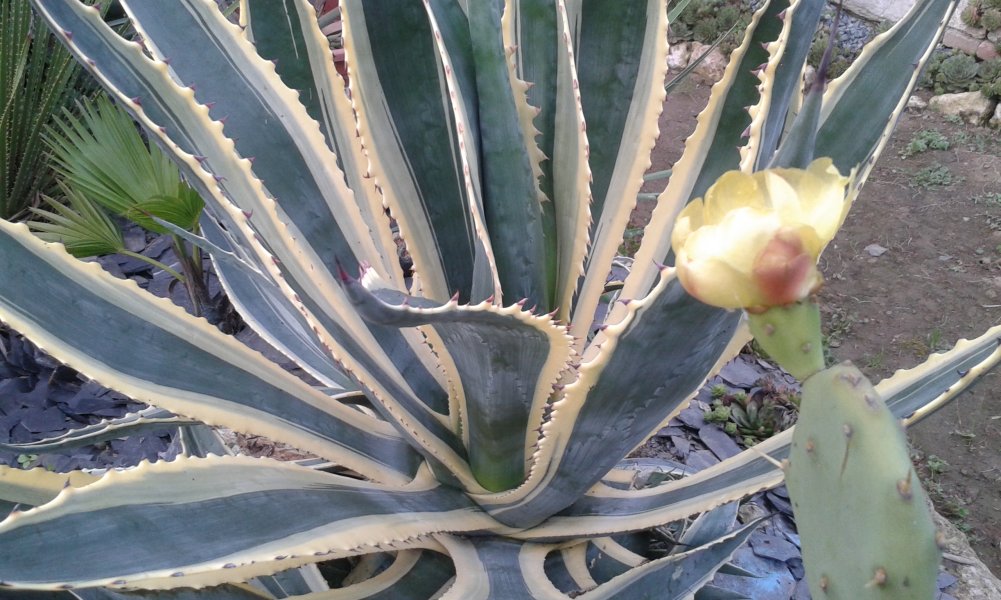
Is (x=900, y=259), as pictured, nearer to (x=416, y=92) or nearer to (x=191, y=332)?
(x=416, y=92)

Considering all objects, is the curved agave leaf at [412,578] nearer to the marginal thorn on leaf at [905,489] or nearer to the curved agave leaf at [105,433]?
the curved agave leaf at [105,433]

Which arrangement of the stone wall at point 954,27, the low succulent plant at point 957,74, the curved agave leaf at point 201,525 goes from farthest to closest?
1. the stone wall at point 954,27
2. the low succulent plant at point 957,74
3. the curved agave leaf at point 201,525

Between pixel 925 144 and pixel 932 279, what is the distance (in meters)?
1.07

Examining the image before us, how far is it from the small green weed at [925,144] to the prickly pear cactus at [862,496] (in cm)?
383

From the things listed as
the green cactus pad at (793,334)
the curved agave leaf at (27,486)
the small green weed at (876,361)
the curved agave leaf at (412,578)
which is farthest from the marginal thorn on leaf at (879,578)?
the small green weed at (876,361)

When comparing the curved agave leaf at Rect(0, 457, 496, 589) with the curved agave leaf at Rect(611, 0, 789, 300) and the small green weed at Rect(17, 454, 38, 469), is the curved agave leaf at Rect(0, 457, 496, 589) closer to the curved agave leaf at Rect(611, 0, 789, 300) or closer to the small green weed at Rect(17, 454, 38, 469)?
the curved agave leaf at Rect(611, 0, 789, 300)

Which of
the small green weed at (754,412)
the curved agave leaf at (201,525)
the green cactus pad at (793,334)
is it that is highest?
the green cactus pad at (793,334)

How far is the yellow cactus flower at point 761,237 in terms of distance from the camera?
1.25 feet

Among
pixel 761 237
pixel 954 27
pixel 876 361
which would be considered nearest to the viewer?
pixel 761 237

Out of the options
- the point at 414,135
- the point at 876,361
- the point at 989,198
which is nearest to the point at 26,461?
the point at 414,135

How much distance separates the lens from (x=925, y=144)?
12.2 ft

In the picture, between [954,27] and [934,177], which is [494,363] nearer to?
[934,177]

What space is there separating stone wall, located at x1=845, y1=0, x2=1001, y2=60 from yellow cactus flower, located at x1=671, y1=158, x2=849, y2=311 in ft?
14.1

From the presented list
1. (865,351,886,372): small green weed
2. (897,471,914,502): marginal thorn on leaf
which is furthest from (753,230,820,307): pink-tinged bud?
(865,351,886,372): small green weed
